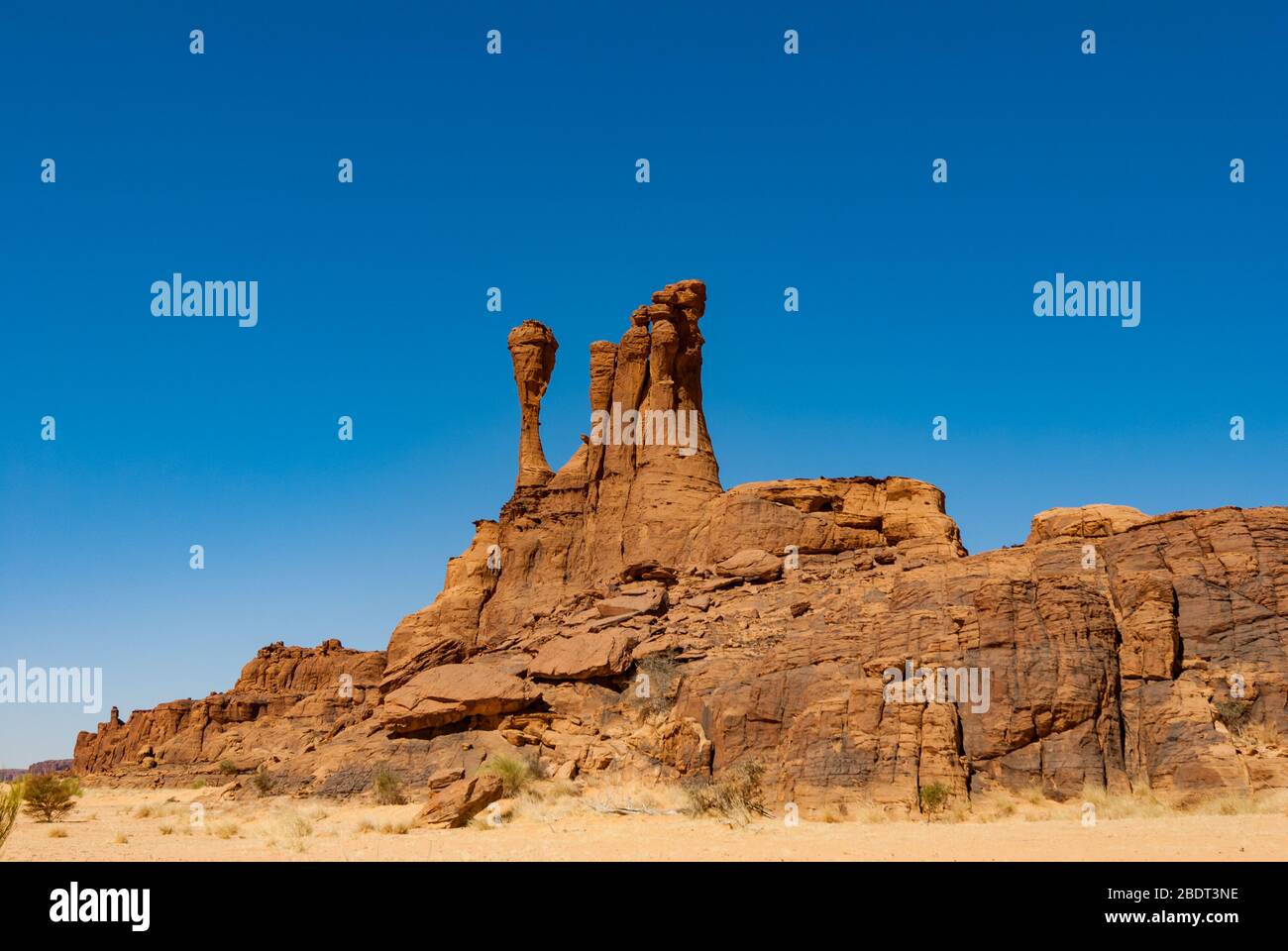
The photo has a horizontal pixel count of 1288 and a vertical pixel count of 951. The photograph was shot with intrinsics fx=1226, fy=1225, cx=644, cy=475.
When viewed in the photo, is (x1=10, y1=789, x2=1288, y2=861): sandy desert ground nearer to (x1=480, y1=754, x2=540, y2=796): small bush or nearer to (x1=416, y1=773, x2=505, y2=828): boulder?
(x1=416, y1=773, x2=505, y2=828): boulder

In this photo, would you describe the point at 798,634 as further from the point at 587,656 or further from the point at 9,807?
the point at 9,807

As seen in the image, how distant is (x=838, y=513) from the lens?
57375 millimetres

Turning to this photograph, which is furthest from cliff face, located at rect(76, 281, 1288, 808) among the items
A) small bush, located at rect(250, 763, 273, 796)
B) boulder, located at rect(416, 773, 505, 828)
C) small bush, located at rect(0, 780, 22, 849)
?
small bush, located at rect(0, 780, 22, 849)

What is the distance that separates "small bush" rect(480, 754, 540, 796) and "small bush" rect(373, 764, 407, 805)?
2.72 metres

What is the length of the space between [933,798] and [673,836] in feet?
21.9

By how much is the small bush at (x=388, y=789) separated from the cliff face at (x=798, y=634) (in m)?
1.08

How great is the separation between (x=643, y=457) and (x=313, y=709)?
30517mm

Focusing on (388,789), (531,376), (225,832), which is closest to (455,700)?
(388,789)

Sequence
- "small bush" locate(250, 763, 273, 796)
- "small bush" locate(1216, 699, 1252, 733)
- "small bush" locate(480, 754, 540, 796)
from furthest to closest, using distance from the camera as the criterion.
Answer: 1. "small bush" locate(250, 763, 273, 796)
2. "small bush" locate(480, 754, 540, 796)
3. "small bush" locate(1216, 699, 1252, 733)

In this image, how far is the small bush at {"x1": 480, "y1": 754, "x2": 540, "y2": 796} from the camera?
3621 cm

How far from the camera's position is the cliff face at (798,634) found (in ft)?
102
